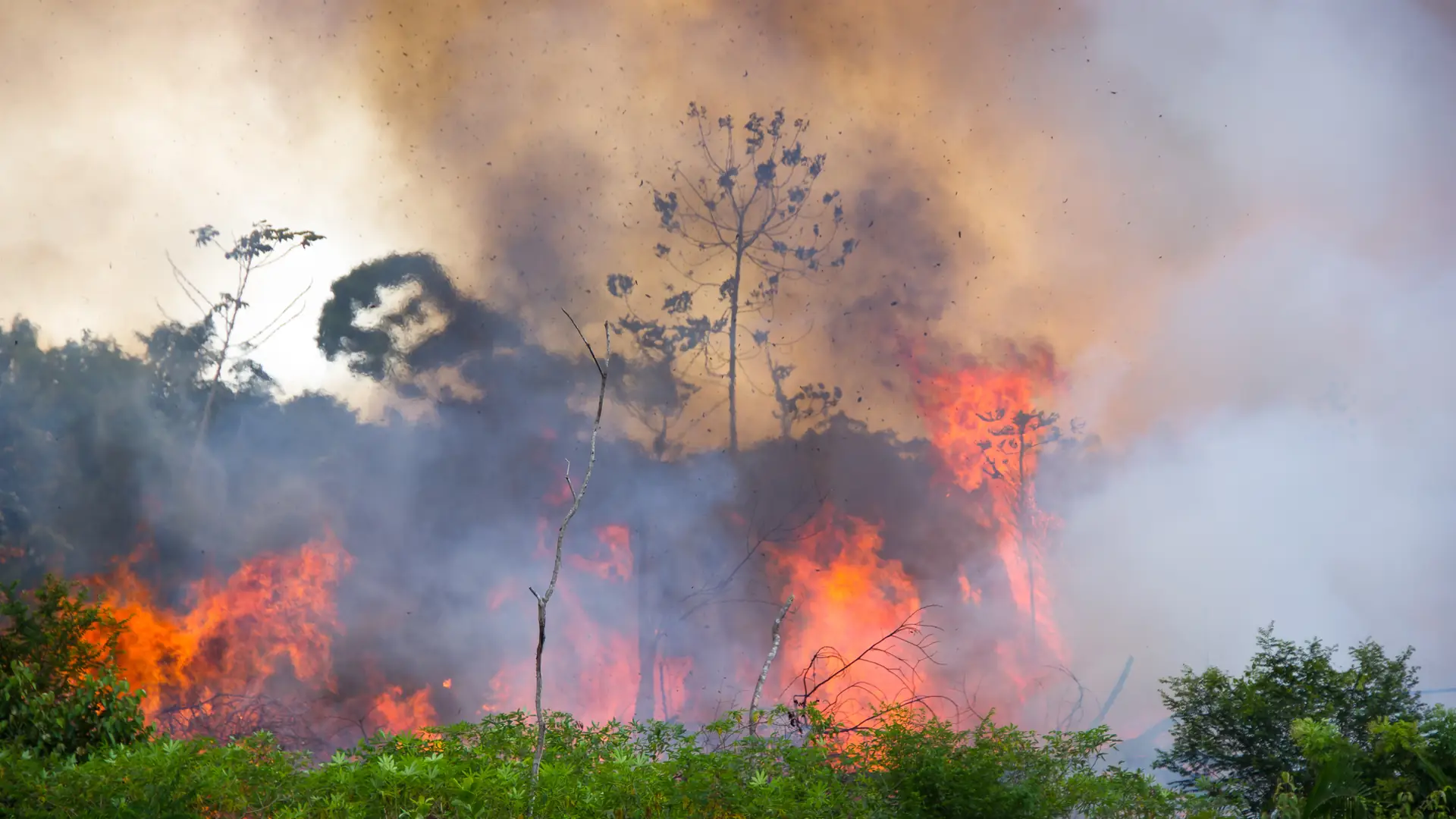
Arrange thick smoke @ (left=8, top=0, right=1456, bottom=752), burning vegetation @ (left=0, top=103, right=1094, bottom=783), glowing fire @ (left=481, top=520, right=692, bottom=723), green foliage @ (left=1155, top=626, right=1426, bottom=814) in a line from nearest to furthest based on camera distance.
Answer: green foliage @ (left=1155, top=626, right=1426, bottom=814)
burning vegetation @ (left=0, top=103, right=1094, bottom=783)
thick smoke @ (left=8, top=0, right=1456, bottom=752)
glowing fire @ (left=481, top=520, right=692, bottom=723)

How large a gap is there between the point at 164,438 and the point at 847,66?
685 cm

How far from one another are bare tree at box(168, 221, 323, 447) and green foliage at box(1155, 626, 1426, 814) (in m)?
8.16

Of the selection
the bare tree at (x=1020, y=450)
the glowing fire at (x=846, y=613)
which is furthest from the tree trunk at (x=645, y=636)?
the bare tree at (x=1020, y=450)

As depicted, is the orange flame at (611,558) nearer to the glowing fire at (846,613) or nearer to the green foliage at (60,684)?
the glowing fire at (846,613)

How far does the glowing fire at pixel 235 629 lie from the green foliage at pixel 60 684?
3073 millimetres

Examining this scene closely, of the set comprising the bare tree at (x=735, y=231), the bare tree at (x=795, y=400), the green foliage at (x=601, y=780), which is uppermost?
the bare tree at (x=735, y=231)

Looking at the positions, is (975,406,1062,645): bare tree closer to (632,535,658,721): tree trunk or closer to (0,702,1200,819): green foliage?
(632,535,658,721): tree trunk

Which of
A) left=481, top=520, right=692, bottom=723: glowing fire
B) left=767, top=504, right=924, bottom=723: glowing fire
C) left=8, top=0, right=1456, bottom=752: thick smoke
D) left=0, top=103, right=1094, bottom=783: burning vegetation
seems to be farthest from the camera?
left=767, top=504, right=924, bottom=723: glowing fire

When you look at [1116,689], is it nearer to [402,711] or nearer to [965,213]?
[965,213]

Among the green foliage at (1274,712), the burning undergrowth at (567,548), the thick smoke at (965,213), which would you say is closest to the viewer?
the green foliage at (1274,712)

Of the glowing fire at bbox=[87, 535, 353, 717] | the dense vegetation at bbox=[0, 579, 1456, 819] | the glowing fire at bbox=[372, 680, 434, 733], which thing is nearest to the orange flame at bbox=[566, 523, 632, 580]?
the glowing fire at bbox=[372, 680, 434, 733]

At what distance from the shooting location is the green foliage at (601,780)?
401 centimetres

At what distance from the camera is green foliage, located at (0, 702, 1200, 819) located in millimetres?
4012

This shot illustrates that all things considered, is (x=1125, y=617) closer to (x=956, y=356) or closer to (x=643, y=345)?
(x=956, y=356)
